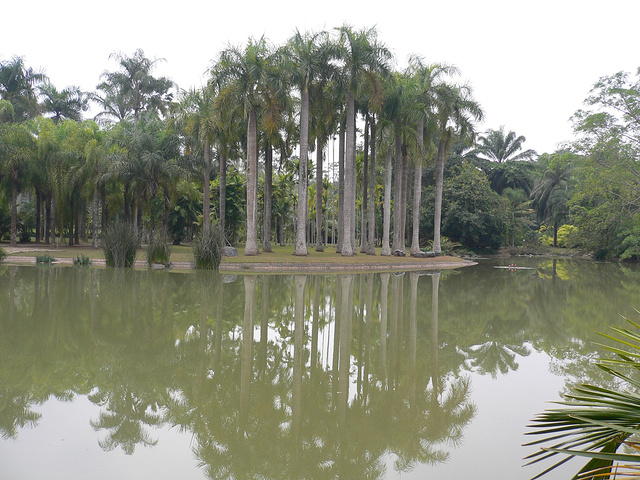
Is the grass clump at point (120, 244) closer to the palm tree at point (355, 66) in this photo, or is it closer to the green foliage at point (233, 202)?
the palm tree at point (355, 66)

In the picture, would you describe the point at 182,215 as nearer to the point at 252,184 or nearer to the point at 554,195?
the point at 252,184

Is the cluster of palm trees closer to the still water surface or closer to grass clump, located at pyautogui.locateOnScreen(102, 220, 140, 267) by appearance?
grass clump, located at pyautogui.locateOnScreen(102, 220, 140, 267)

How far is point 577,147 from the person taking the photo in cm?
3634

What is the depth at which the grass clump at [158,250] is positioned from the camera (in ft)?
70.3

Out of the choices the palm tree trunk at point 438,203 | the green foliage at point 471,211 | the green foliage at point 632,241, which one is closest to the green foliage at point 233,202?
the palm tree trunk at point 438,203

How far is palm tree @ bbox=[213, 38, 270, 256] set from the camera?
2483 centimetres

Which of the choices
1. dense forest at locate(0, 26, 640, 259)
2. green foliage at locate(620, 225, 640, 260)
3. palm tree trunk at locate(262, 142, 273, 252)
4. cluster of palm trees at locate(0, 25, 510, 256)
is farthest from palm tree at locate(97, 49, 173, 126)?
green foliage at locate(620, 225, 640, 260)

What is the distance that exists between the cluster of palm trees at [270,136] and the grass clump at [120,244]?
20.5 feet

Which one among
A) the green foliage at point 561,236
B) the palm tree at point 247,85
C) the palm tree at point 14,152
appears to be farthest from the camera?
the green foliage at point 561,236

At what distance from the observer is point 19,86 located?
4425 cm

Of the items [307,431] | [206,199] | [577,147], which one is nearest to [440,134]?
[577,147]

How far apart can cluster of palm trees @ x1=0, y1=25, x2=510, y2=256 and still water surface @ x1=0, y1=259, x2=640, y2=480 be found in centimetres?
1494

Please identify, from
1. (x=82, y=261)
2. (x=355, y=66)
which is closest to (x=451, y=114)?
(x=355, y=66)

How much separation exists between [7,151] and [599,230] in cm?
4677
